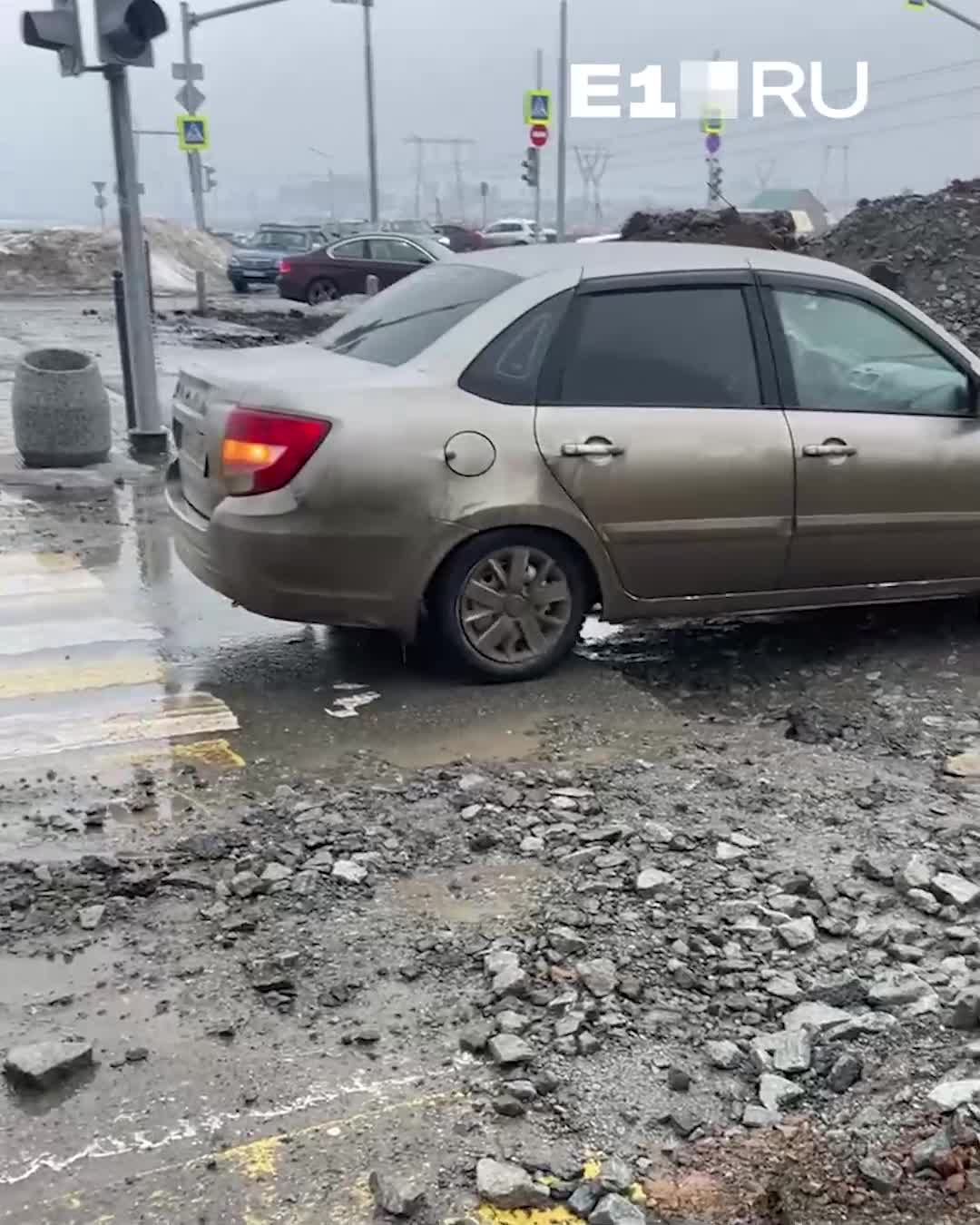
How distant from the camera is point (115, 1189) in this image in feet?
9.39

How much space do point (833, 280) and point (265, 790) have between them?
345 cm

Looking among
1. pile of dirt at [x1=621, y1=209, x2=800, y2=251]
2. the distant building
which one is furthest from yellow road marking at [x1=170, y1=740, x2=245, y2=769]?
the distant building

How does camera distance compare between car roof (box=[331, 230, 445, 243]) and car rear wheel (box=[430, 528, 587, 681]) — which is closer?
car rear wheel (box=[430, 528, 587, 681])

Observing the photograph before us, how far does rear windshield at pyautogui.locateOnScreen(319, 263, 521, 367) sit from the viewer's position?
599 centimetres

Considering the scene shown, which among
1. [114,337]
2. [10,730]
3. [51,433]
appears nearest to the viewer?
[10,730]

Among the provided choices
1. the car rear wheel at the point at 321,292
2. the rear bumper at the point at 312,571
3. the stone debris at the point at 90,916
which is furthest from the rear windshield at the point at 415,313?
the car rear wheel at the point at 321,292

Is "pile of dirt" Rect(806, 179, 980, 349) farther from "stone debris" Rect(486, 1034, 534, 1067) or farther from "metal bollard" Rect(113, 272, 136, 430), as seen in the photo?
"stone debris" Rect(486, 1034, 534, 1067)

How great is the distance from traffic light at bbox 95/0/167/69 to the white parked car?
33.8 m

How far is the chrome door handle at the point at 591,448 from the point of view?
18.7 ft

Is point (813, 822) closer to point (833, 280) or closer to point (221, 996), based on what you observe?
point (221, 996)

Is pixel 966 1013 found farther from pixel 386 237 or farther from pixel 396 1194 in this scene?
pixel 386 237

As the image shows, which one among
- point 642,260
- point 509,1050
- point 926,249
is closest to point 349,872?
point 509,1050

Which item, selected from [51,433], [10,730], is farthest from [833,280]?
[51,433]

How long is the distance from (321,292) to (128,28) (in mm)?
19835
